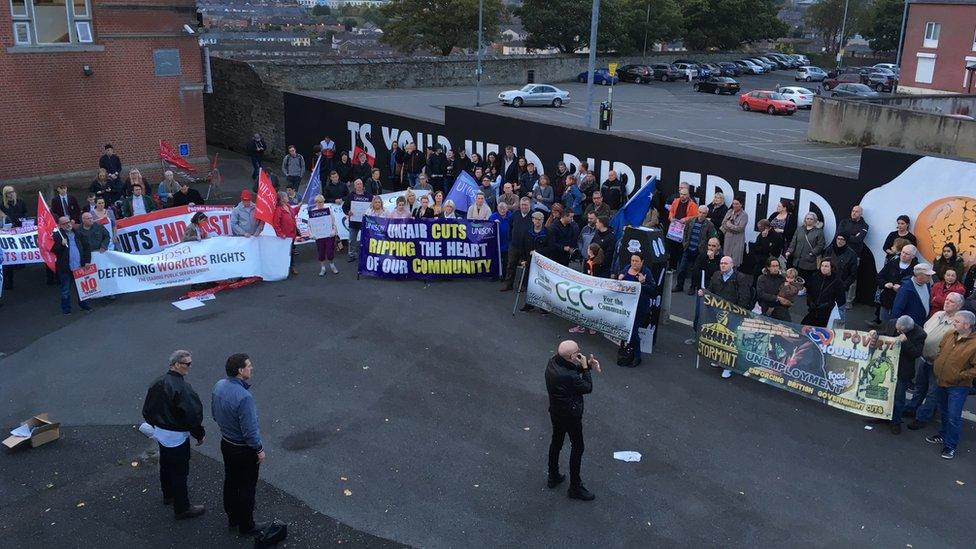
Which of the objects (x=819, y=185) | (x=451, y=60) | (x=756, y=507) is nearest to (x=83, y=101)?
(x=819, y=185)

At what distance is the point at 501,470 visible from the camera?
8.41 m

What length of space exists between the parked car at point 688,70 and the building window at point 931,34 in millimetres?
16588

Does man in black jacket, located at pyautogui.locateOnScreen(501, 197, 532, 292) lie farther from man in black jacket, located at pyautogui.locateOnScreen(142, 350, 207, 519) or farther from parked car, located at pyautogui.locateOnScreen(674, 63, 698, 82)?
parked car, located at pyautogui.locateOnScreen(674, 63, 698, 82)

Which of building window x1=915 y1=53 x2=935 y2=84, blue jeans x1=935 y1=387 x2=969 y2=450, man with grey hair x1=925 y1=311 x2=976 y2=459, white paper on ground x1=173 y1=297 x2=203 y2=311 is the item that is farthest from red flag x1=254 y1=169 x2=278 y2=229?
building window x1=915 y1=53 x2=935 y2=84

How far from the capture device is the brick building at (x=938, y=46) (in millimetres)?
57812

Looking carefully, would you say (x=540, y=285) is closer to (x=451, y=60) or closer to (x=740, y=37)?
(x=451, y=60)

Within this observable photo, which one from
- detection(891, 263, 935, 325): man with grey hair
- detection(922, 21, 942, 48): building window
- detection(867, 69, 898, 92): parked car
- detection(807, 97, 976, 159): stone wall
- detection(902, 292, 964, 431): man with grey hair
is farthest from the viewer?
detection(867, 69, 898, 92): parked car

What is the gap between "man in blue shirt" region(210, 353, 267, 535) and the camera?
6852 mm

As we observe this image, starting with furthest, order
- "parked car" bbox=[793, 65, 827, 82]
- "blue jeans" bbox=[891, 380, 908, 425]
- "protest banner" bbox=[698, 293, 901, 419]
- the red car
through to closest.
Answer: "parked car" bbox=[793, 65, 827, 82], the red car, "protest banner" bbox=[698, 293, 901, 419], "blue jeans" bbox=[891, 380, 908, 425]

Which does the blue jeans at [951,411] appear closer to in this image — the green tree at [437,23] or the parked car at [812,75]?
the green tree at [437,23]

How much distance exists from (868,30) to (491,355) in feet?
299

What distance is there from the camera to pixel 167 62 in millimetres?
24266

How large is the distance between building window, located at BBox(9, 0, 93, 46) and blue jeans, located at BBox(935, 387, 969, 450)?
2260 cm

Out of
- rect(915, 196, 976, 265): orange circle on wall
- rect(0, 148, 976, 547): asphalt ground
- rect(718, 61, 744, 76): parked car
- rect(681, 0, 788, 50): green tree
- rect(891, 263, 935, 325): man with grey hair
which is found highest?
rect(681, 0, 788, 50): green tree
